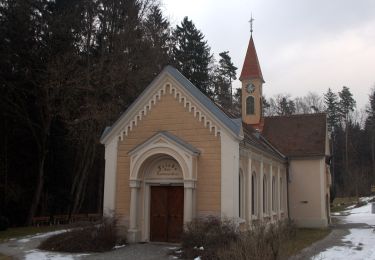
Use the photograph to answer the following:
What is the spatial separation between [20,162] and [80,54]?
827 cm

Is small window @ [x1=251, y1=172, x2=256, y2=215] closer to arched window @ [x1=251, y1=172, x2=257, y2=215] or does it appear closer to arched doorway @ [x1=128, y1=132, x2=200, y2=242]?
arched window @ [x1=251, y1=172, x2=257, y2=215]

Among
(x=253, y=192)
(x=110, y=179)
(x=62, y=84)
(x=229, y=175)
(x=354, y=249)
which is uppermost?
(x=62, y=84)

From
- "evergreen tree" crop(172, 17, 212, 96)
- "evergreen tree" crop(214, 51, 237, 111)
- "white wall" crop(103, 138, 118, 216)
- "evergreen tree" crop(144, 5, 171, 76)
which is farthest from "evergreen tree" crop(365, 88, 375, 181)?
"white wall" crop(103, 138, 118, 216)

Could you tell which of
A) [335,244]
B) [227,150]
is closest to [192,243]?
[227,150]

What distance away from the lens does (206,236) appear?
15672 mm

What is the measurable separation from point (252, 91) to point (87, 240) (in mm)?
21001

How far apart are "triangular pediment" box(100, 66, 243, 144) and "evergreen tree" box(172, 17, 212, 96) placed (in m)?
22.8

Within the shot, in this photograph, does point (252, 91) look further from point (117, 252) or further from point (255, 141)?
point (117, 252)

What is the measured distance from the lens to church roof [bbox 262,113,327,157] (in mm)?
31156

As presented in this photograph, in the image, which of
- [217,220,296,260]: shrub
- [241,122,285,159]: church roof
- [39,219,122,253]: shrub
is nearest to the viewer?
[217,220,296,260]: shrub

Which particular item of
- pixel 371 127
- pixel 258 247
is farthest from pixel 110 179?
pixel 371 127

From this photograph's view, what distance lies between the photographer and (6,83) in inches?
1040

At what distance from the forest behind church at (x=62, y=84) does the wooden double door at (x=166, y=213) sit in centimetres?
961

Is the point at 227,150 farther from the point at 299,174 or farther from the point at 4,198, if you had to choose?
the point at 4,198
